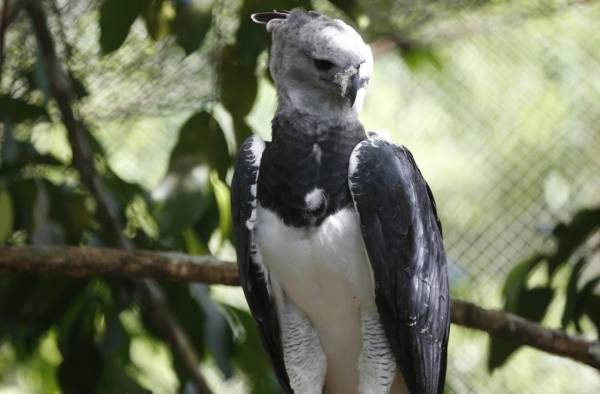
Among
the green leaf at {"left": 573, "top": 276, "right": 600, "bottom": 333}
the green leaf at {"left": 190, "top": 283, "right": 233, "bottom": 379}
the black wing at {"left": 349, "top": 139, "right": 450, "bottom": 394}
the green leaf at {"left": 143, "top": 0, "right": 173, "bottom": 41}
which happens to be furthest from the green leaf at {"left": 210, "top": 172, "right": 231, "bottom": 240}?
the green leaf at {"left": 573, "top": 276, "right": 600, "bottom": 333}

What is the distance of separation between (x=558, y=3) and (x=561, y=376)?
95 centimetres

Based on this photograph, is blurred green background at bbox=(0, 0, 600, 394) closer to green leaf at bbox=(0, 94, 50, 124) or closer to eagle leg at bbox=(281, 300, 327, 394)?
green leaf at bbox=(0, 94, 50, 124)

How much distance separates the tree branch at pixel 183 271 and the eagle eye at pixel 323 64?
49cm

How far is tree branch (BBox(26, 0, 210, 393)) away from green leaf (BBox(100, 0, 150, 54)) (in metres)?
0.28

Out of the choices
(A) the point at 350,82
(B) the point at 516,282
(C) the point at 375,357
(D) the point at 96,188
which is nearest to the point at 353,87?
(A) the point at 350,82

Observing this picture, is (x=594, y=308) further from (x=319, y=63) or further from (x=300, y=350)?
(x=319, y=63)

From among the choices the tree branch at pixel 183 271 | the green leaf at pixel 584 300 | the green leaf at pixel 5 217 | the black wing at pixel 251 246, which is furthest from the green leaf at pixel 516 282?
the green leaf at pixel 5 217

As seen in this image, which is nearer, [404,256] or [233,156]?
[404,256]

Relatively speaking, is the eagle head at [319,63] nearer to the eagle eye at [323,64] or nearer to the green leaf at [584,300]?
the eagle eye at [323,64]

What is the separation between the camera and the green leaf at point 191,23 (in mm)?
1852

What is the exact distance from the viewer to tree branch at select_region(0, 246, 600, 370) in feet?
6.03

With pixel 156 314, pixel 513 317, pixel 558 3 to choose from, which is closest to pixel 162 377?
pixel 156 314

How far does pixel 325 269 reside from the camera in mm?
1479

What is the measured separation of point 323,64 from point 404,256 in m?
0.29
